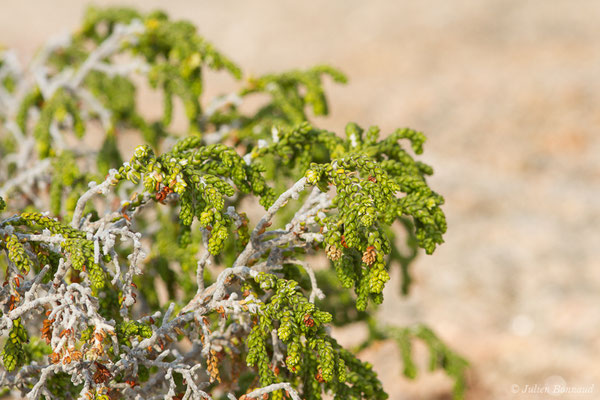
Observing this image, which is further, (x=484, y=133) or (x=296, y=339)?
(x=484, y=133)

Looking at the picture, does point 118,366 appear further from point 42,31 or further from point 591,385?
point 42,31

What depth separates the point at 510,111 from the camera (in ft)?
58.3

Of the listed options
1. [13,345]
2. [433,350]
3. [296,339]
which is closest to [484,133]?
[433,350]

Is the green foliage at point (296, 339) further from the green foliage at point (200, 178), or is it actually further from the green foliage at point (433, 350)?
the green foliage at point (433, 350)

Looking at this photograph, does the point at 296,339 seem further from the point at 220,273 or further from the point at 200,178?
the point at 200,178

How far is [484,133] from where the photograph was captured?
1756 centimetres

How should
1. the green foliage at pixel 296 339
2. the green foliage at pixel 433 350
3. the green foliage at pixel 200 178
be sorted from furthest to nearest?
1. the green foliage at pixel 433 350
2. the green foliage at pixel 200 178
3. the green foliage at pixel 296 339

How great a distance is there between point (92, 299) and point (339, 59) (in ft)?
75.6

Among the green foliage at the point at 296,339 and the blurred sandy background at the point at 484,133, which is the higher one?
the blurred sandy background at the point at 484,133

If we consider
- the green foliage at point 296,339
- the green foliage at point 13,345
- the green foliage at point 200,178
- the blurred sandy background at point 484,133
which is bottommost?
the green foliage at point 13,345

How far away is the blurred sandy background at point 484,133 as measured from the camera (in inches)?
391

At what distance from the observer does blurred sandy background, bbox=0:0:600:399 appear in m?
9.92

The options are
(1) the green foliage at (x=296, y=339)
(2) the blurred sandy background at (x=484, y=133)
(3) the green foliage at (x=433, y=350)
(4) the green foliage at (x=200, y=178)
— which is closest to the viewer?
(1) the green foliage at (x=296, y=339)

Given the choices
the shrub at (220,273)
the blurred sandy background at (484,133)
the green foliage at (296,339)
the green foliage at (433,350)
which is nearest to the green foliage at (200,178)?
the shrub at (220,273)
